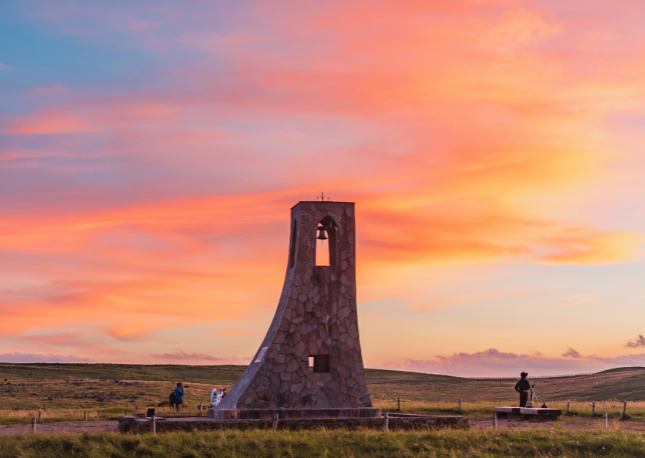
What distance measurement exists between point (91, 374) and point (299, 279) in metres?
77.0

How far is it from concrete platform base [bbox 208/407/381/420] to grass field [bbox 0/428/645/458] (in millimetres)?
3134

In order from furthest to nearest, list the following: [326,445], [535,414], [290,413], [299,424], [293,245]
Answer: [535,414] → [293,245] → [290,413] → [299,424] → [326,445]

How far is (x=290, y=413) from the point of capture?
27.7 m

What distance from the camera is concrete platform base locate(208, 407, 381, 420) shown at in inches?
1071

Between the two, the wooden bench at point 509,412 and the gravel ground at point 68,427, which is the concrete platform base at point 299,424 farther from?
the wooden bench at point 509,412

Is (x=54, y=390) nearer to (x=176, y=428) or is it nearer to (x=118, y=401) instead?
(x=118, y=401)

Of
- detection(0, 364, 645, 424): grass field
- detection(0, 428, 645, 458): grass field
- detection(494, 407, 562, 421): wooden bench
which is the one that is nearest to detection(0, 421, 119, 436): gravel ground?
detection(0, 364, 645, 424): grass field

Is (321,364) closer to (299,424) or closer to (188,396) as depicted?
(299,424)

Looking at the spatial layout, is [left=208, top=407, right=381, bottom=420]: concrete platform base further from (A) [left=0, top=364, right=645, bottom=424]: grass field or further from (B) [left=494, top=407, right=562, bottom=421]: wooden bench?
(B) [left=494, top=407, right=562, bottom=421]: wooden bench

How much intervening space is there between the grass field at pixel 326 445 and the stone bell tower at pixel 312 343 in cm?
396

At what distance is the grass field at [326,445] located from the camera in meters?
22.3

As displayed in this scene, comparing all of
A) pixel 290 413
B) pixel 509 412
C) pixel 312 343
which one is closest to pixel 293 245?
pixel 312 343

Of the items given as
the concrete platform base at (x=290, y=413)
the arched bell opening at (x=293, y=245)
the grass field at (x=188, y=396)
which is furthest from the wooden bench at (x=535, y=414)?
the arched bell opening at (x=293, y=245)

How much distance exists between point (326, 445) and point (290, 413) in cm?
490
